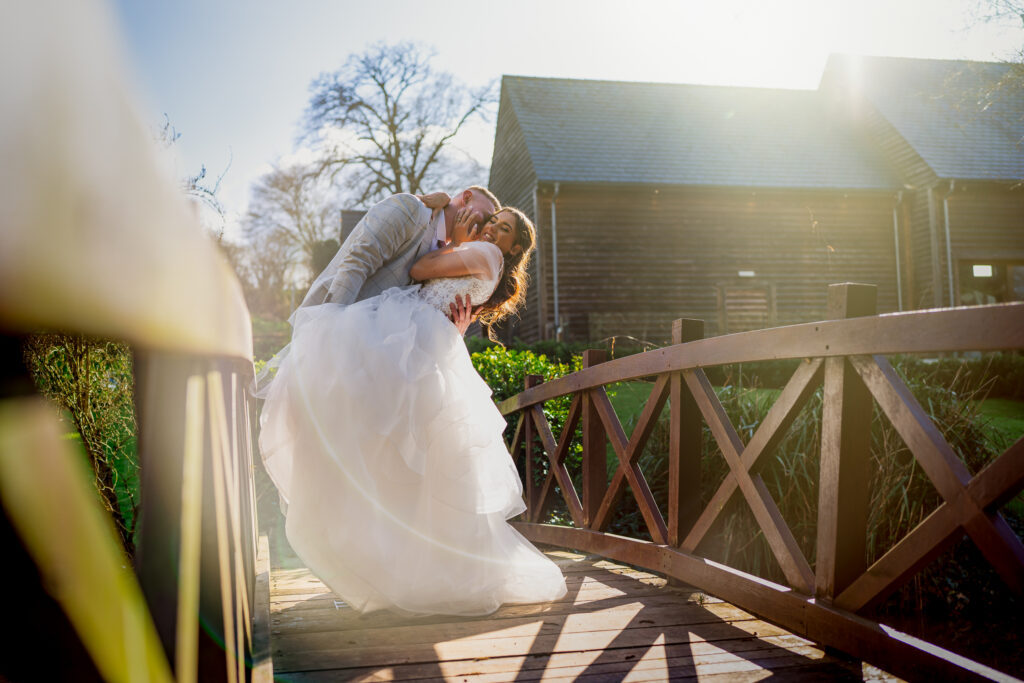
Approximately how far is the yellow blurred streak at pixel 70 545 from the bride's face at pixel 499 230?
2.74 metres

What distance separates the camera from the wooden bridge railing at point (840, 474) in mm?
1730

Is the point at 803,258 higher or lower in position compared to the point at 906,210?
lower

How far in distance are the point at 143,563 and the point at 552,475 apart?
159 inches

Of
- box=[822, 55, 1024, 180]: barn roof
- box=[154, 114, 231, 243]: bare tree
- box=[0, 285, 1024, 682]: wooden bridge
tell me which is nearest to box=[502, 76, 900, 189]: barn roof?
box=[822, 55, 1024, 180]: barn roof

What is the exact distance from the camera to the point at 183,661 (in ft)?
2.77

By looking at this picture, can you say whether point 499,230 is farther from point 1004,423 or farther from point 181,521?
point 1004,423

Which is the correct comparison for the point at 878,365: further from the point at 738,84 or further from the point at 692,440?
the point at 738,84

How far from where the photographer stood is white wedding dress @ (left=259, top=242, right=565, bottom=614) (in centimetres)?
273

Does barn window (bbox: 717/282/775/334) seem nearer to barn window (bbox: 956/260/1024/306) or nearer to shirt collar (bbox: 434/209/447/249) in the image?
barn window (bbox: 956/260/1024/306)

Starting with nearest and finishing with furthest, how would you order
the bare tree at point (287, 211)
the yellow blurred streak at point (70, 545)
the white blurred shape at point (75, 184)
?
the white blurred shape at point (75, 184), the yellow blurred streak at point (70, 545), the bare tree at point (287, 211)

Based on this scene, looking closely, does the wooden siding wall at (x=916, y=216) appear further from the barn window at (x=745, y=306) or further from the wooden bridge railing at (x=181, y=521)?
the wooden bridge railing at (x=181, y=521)

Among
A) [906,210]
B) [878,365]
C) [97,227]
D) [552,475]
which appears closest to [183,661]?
[97,227]

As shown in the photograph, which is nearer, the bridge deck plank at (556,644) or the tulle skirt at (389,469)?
the bridge deck plank at (556,644)

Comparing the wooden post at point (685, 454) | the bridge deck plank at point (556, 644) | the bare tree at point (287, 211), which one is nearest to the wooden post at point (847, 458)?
the bridge deck plank at point (556, 644)
